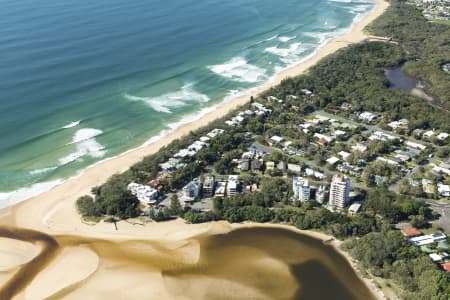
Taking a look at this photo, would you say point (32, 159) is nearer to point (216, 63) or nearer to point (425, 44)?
point (216, 63)

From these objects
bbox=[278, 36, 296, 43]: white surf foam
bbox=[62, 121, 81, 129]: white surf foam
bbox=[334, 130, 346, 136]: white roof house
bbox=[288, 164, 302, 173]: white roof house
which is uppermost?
bbox=[278, 36, 296, 43]: white surf foam

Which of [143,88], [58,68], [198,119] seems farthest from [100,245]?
[58,68]

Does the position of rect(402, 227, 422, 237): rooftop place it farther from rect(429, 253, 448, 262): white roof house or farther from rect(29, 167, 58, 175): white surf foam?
rect(29, 167, 58, 175): white surf foam

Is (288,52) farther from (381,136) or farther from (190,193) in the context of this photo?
→ (190,193)

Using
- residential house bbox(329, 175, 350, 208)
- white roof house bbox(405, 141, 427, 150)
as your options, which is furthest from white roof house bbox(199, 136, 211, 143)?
white roof house bbox(405, 141, 427, 150)

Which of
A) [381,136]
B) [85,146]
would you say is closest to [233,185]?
[85,146]

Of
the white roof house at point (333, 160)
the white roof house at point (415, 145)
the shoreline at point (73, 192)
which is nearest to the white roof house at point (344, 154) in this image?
the white roof house at point (333, 160)
